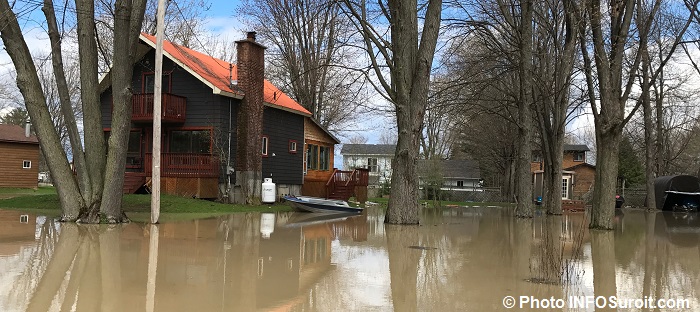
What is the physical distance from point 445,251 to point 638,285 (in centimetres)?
378

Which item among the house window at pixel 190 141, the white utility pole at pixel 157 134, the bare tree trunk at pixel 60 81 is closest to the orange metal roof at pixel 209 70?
Answer: the house window at pixel 190 141

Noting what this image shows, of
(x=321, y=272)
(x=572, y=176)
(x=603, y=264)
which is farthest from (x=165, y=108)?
(x=572, y=176)

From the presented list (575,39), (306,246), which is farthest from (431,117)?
(306,246)

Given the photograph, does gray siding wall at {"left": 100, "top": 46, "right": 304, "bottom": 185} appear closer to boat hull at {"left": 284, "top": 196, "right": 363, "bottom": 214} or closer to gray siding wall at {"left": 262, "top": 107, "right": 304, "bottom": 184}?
gray siding wall at {"left": 262, "top": 107, "right": 304, "bottom": 184}

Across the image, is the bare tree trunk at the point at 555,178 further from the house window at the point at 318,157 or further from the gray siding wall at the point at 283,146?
the house window at the point at 318,157

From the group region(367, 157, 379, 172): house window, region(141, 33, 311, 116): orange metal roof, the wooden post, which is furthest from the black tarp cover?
region(367, 157, 379, 172): house window

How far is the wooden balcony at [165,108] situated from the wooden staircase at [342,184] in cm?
893

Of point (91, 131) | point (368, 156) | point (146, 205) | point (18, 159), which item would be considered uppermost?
point (368, 156)

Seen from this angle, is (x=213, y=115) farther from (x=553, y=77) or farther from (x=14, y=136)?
(x=14, y=136)

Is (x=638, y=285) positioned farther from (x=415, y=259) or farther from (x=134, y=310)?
(x=134, y=310)

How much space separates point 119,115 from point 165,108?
9.64m

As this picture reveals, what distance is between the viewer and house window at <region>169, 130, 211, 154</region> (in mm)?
23891

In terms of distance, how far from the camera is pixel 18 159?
32250mm

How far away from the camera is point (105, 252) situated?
30.0 ft
